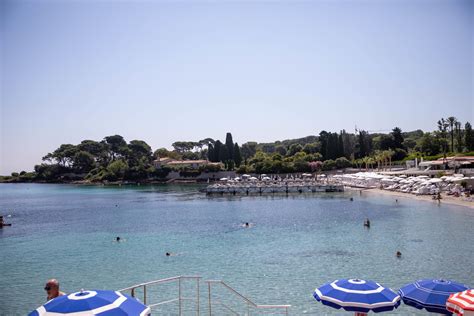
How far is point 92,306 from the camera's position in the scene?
667 centimetres

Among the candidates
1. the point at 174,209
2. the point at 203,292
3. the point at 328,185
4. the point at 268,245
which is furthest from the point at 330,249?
the point at 328,185

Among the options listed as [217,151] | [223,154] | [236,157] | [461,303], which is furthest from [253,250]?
[217,151]

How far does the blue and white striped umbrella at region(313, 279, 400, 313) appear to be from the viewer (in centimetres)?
907

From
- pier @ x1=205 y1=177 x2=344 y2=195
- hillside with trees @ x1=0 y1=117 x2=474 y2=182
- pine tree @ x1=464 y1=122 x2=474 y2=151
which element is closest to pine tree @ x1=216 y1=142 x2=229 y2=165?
hillside with trees @ x1=0 y1=117 x2=474 y2=182

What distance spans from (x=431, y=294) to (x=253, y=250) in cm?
1913

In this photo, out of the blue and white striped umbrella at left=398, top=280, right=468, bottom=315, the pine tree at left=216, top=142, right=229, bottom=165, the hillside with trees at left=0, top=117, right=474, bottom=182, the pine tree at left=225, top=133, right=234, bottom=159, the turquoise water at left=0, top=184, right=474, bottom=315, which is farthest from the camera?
the pine tree at left=216, top=142, right=229, bottom=165

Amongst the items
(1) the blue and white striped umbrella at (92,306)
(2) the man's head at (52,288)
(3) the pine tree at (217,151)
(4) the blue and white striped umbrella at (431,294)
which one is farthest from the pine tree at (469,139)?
(2) the man's head at (52,288)

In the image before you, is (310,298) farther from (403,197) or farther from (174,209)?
(403,197)

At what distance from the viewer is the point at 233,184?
8556 centimetres

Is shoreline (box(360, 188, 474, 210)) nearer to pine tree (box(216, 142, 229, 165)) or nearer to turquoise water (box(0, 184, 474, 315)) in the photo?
turquoise water (box(0, 184, 474, 315))

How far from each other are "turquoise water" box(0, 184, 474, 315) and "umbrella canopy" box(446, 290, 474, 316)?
8220 millimetres

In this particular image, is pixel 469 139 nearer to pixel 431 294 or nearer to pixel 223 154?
pixel 223 154

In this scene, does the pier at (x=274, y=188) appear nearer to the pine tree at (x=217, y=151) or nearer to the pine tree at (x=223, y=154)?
the pine tree at (x=223, y=154)

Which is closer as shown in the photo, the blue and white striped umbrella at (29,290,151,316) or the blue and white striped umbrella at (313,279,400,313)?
the blue and white striped umbrella at (29,290,151,316)
